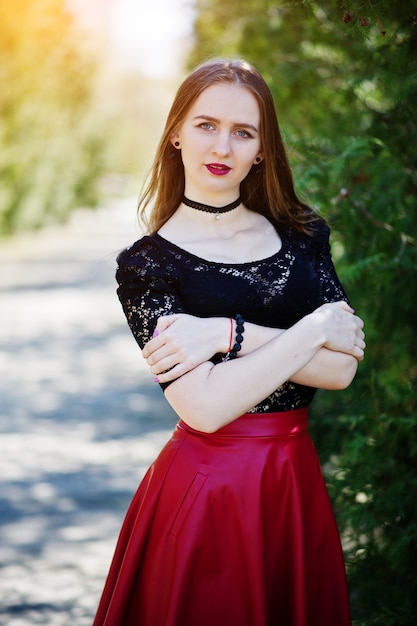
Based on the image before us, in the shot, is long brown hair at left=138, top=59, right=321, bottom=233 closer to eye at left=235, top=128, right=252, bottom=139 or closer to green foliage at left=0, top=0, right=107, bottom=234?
eye at left=235, top=128, right=252, bottom=139

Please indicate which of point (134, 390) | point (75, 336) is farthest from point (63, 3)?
point (134, 390)

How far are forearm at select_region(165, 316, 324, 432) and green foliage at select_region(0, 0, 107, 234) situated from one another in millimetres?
18817

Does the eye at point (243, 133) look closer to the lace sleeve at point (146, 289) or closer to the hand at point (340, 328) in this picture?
the lace sleeve at point (146, 289)

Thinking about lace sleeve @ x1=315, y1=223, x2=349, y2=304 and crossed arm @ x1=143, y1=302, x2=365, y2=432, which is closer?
crossed arm @ x1=143, y1=302, x2=365, y2=432

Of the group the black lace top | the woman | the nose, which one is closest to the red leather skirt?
the woman

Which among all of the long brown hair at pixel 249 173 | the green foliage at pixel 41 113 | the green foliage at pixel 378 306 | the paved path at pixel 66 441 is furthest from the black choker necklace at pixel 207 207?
the green foliage at pixel 41 113

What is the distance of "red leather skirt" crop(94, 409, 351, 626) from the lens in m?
2.24

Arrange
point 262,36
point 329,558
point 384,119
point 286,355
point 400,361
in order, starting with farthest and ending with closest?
point 262,36 < point 400,361 < point 384,119 < point 329,558 < point 286,355

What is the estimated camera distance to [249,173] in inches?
103

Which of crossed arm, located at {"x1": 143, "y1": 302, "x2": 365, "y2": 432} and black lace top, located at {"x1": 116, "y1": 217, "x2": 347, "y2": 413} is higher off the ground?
black lace top, located at {"x1": 116, "y1": 217, "x2": 347, "y2": 413}

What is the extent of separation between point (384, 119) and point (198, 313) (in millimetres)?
1796

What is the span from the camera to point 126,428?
6977 mm

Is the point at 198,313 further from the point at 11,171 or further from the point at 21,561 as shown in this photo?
the point at 11,171

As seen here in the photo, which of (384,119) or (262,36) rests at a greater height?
(262,36)
